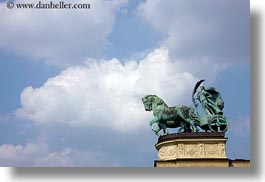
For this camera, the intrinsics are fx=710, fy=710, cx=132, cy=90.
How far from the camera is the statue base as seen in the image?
14.2m

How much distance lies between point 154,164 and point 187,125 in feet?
3.49

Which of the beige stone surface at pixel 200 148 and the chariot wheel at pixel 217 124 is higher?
the chariot wheel at pixel 217 124

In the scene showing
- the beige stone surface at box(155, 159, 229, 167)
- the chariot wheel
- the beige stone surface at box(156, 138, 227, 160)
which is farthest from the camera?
the chariot wheel

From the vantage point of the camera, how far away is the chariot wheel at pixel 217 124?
573 inches

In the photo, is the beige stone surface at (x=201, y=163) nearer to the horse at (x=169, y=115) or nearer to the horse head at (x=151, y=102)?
the horse at (x=169, y=115)

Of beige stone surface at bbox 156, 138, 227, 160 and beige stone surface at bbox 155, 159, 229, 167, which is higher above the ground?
beige stone surface at bbox 156, 138, 227, 160

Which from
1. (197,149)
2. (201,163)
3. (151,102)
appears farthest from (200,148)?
(151,102)

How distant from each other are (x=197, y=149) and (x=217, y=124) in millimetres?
686

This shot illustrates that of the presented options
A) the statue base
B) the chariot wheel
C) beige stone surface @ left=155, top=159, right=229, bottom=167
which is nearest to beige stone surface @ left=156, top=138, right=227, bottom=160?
the statue base

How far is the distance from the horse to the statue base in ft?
0.93

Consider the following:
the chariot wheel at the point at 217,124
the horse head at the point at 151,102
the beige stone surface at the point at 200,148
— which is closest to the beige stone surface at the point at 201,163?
the beige stone surface at the point at 200,148

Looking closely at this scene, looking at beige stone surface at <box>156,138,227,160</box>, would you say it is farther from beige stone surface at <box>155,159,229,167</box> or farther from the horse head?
the horse head

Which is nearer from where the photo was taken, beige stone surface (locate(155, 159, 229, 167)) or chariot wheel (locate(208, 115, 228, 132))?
beige stone surface (locate(155, 159, 229, 167))

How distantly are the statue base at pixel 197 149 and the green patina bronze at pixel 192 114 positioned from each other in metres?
0.23
